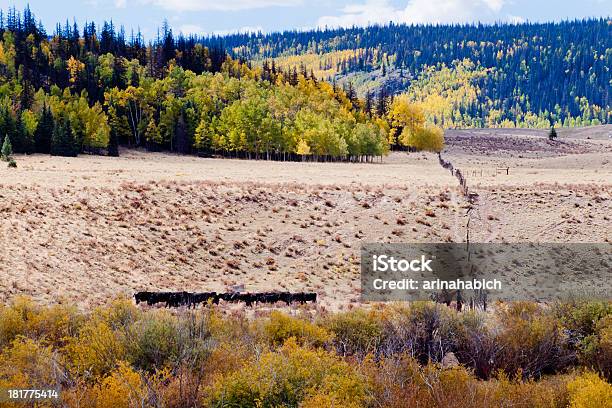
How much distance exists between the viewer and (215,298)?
25438 mm

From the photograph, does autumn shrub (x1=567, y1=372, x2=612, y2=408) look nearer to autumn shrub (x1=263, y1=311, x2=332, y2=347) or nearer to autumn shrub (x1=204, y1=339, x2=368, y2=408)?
autumn shrub (x1=204, y1=339, x2=368, y2=408)

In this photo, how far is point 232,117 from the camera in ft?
306

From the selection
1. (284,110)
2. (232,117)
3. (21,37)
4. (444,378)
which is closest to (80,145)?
(232,117)

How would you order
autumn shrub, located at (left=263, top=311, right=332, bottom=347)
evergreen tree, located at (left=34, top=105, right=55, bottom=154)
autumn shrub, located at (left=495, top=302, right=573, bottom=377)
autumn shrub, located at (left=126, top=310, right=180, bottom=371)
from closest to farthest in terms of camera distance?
autumn shrub, located at (left=126, top=310, right=180, bottom=371) → autumn shrub, located at (left=495, top=302, right=573, bottom=377) → autumn shrub, located at (left=263, top=311, right=332, bottom=347) → evergreen tree, located at (left=34, top=105, right=55, bottom=154)

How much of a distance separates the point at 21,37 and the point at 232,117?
65.1 metres

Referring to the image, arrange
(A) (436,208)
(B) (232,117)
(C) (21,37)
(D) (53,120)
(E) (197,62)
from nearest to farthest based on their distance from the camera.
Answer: (A) (436,208), (D) (53,120), (B) (232,117), (C) (21,37), (E) (197,62)

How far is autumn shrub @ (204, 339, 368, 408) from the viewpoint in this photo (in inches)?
455

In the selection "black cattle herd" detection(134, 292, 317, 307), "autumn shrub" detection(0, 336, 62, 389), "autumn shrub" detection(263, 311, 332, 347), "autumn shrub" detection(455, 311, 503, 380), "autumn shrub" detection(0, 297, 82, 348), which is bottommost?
"black cattle herd" detection(134, 292, 317, 307)

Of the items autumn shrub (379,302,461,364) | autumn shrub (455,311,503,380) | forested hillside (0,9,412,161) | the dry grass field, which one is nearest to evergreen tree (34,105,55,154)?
forested hillside (0,9,412,161)

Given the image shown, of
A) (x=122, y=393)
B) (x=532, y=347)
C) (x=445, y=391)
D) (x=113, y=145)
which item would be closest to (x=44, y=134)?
(x=113, y=145)

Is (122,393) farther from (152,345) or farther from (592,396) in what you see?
(592,396)

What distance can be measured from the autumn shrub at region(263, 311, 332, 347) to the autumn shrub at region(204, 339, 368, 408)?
4.20 meters

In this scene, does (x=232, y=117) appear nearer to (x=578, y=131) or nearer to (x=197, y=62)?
(x=197, y=62)

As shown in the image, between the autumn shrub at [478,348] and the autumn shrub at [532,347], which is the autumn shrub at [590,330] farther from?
the autumn shrub at [478,348]
